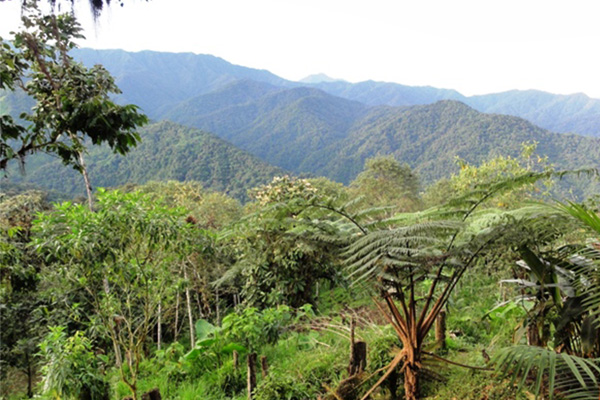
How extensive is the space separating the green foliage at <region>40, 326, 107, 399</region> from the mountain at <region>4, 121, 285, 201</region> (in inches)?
1215

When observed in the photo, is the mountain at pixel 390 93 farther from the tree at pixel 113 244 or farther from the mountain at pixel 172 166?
the tree at pixel 113 244

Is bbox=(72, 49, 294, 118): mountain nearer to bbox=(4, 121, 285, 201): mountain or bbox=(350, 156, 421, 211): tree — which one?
bbox=(4, 121, 285, 201): mountain

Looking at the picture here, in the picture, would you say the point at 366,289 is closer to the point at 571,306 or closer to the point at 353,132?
the point at 571,306

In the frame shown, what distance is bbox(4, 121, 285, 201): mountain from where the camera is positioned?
32.7 m

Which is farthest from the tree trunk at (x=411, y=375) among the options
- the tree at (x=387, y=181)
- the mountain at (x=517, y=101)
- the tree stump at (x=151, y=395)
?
the mountain at (x=517, y=101)

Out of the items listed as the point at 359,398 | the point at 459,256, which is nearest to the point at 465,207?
the point at 459,256

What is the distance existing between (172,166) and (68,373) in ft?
118

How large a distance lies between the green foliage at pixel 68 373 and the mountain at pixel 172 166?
30.9 meters

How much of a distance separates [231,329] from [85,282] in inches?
54.9

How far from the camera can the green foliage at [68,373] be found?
2.78m

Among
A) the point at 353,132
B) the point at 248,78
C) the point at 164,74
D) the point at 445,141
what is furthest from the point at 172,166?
the point at 164,74

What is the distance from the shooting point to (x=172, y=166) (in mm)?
36906

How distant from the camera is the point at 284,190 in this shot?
642cm

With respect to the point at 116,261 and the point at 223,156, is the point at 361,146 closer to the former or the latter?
the point at 223,156
